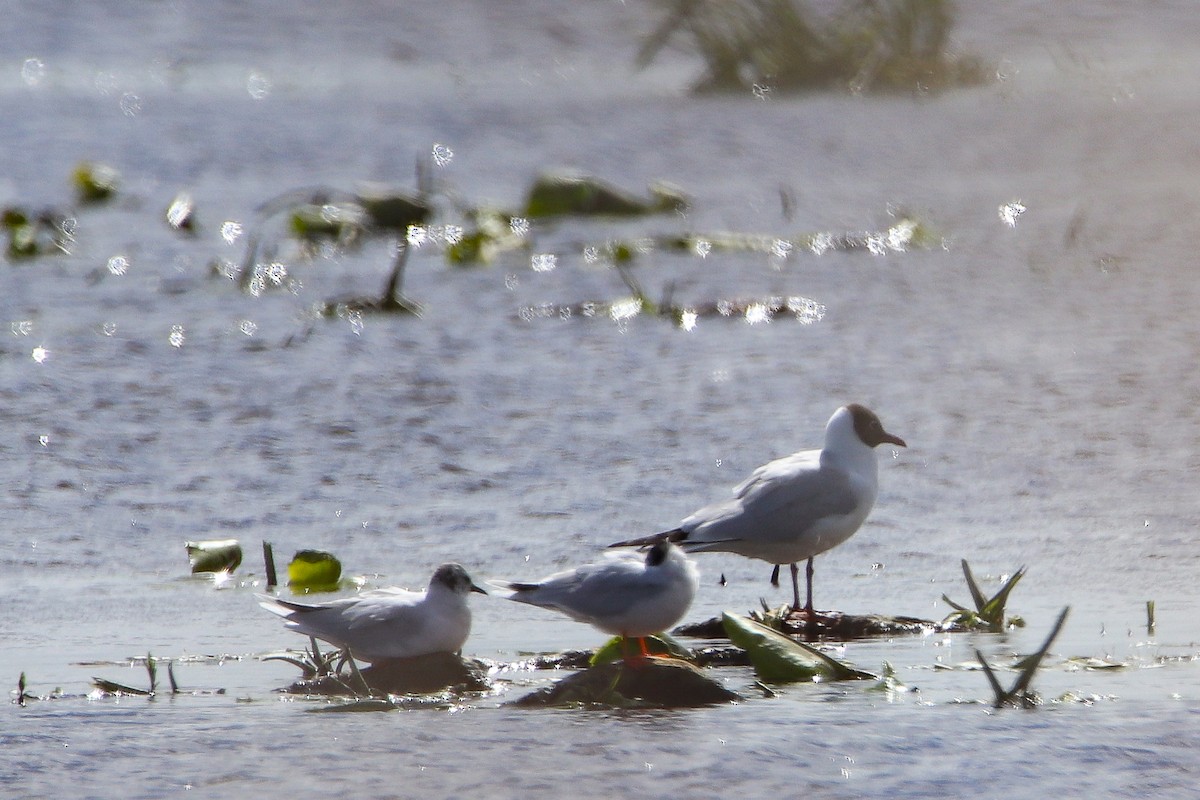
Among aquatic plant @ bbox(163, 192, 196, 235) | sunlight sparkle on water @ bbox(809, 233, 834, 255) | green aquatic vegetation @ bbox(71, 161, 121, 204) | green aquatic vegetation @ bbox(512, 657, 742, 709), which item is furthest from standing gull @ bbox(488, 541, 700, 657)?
green aquatic vegetation @ bbox(71, 161, 121, 204)

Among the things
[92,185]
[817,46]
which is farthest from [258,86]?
[92,185]

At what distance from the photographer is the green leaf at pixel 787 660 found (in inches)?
200

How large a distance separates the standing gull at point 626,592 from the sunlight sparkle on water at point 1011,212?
960cm

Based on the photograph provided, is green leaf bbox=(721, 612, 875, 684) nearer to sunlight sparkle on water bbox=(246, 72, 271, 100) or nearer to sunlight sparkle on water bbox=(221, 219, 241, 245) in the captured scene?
sunlight sparkle on water bbox=(221, 219, 241, 245)

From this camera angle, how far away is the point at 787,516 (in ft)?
20.2

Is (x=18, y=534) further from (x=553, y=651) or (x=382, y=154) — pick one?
(x=382, y=154)

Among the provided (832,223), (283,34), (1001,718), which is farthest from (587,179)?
(283,34)

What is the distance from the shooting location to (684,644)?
18.5ft

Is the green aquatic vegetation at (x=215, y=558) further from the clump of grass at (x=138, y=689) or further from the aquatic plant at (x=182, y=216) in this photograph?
the aquatic plant at (x=182, y=216)

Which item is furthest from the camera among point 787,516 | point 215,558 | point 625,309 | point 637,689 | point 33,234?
point 33,234

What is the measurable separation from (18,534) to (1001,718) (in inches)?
156

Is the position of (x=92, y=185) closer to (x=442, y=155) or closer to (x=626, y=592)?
(x=442, y=155)

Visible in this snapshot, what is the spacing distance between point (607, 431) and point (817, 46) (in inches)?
545

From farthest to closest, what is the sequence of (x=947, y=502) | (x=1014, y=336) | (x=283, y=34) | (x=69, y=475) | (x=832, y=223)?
(x=283, y=34), (x=832, y=223), (x=1014, y=336), (x=69, y=475), (x=947, y=502)
